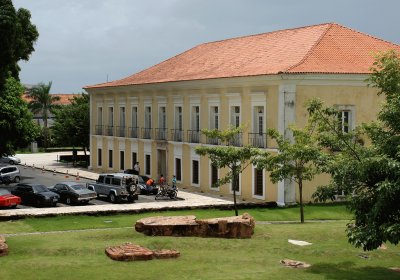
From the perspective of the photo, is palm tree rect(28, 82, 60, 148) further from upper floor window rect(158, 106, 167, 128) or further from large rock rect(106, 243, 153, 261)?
large rock rect(106, 243, 153, 261)

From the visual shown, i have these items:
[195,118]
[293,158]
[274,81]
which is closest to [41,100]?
[195,118]

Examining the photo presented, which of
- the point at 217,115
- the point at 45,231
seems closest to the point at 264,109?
the point at 217,115

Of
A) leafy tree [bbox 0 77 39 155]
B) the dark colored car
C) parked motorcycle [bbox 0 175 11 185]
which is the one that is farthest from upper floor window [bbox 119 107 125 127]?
the dark colored car

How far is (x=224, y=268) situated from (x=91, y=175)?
42.9 meters

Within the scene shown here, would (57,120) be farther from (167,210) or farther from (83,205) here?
(167,210)

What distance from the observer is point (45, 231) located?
104 ft

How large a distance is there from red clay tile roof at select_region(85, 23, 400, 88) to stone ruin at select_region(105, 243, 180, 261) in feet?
67.5

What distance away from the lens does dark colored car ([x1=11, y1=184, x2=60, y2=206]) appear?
133 ft

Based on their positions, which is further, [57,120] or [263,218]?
[57,120]

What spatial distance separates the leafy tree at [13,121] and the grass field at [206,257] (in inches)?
939

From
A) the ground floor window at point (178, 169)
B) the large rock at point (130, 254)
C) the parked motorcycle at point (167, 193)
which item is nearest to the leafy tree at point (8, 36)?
the parked motorcycle at point (167, 193)

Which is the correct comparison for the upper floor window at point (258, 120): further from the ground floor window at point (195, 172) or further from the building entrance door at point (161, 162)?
the building entrance door at point (161, 162)

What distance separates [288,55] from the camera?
1777 inches

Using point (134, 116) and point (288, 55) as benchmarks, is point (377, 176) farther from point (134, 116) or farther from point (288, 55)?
point (134, 116)
